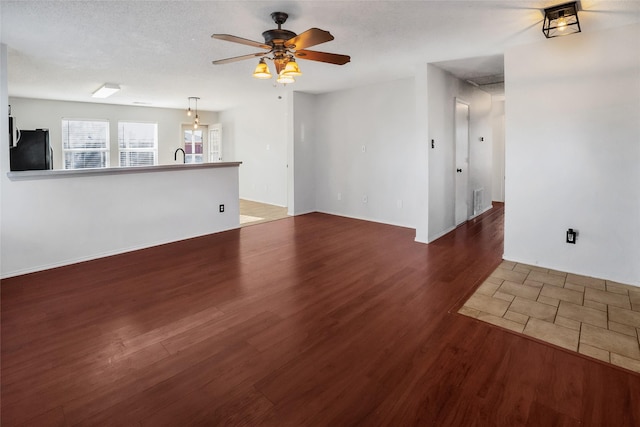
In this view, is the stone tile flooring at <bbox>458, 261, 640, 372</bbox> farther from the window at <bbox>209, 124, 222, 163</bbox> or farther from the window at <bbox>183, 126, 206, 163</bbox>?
the window at <bbox>183, 126, 206, 163</bbox>

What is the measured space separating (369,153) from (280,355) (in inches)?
178

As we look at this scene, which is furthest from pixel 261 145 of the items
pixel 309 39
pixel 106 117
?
pixel 309 39

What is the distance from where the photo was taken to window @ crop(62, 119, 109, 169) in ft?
24.5

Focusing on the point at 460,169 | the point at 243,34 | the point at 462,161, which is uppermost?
the point at 243,34

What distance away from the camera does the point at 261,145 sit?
801 cm

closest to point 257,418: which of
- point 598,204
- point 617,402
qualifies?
point 617,402

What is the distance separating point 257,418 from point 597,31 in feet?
13.9

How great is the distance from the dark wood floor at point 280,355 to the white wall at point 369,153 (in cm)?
227

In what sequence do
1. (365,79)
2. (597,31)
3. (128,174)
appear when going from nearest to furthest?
1. (597,31)
2. (128,174)
3. (365,79)

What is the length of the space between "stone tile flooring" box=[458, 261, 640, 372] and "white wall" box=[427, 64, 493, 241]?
62.2 inches

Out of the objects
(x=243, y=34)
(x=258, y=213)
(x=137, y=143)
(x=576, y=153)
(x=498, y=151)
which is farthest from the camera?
(x=137, y=143)

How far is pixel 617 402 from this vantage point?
5.58ft

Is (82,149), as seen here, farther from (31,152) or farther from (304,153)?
(304,153)

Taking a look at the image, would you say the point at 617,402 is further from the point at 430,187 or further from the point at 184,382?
the point at 430,187
